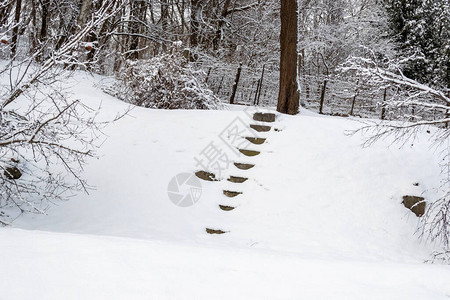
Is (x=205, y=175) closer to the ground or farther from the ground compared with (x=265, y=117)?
closer to the ground

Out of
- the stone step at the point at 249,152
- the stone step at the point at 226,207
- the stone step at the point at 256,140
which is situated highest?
the stone step at the point at 256,140

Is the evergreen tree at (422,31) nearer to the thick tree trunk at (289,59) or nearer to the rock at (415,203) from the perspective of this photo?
the thick tree trunk at (289,59)

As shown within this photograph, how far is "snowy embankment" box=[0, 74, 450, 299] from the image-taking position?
1954 mm


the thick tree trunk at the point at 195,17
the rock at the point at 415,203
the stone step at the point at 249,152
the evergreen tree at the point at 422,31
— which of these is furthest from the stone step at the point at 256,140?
the evergreen tree at the point at 422,31

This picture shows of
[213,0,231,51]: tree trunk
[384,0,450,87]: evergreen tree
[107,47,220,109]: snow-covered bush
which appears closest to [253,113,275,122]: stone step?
[107,47,220,109]: snow-covered bush

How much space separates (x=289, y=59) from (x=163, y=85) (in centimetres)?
250

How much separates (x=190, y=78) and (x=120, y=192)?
10.3 ft

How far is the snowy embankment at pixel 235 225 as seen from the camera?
1.95 m

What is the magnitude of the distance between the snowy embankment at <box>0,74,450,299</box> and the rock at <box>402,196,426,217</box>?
0.11 metres

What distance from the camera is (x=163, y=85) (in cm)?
751

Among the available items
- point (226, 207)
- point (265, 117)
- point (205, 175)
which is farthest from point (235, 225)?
point (265, 117)

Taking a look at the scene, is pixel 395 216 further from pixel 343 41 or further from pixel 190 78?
pixel 343 41

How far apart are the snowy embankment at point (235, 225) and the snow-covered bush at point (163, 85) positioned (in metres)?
0.53

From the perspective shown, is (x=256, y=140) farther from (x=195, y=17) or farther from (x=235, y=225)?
(x=195, y=17)
